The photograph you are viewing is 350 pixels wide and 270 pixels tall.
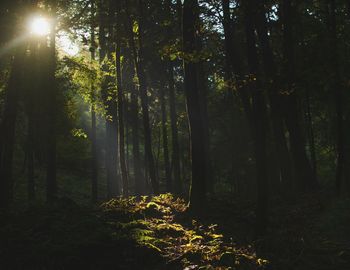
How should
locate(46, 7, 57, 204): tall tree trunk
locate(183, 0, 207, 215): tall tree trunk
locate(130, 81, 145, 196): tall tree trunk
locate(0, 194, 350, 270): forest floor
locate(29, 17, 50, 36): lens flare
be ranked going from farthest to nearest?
locate(130, 81, 145, 196): tall tree trunk < locate(46, 7, 57, 204): tall tree trunk < locate(29, 17, 50, 36): lens flare < locate(183, 0, 207, 215): tall tree trunk < locate(0, 194, 350, 270): forest floor

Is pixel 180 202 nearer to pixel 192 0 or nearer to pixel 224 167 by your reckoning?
pixel 192 0

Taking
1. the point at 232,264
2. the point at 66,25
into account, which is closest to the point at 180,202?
the point at 232,264

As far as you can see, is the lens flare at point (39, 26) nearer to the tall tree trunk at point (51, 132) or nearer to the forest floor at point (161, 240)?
the tall tree trunk at point (51, 132)

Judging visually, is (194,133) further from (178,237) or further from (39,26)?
(39,26)

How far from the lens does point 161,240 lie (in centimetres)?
928

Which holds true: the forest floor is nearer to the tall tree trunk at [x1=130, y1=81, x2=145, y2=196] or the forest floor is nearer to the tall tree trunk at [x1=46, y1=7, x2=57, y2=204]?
the tall tree trunk at [x1=46, y1=7, x2=57, y2=204]

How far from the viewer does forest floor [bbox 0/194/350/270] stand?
26.4ft

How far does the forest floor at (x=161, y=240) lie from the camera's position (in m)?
8.05

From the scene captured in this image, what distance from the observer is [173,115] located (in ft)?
83.9

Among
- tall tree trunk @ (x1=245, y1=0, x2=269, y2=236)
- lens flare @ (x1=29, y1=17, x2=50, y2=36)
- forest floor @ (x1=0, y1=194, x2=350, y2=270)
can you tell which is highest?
lens flare @ (x1=29, y1=17, x2=50, y2=36)

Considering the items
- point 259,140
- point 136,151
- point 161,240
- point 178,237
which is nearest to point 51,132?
point 136,151

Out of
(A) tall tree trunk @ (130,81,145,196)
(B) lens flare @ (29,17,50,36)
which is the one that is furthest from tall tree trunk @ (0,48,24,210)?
(A) tall tree trunk @ (130,81,145,196)

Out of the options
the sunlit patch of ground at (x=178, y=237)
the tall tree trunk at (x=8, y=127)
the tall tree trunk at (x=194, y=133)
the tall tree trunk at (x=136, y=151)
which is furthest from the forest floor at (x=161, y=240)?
the tall tree trunk at (x=136, y=151)

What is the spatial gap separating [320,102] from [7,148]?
1787 cm
